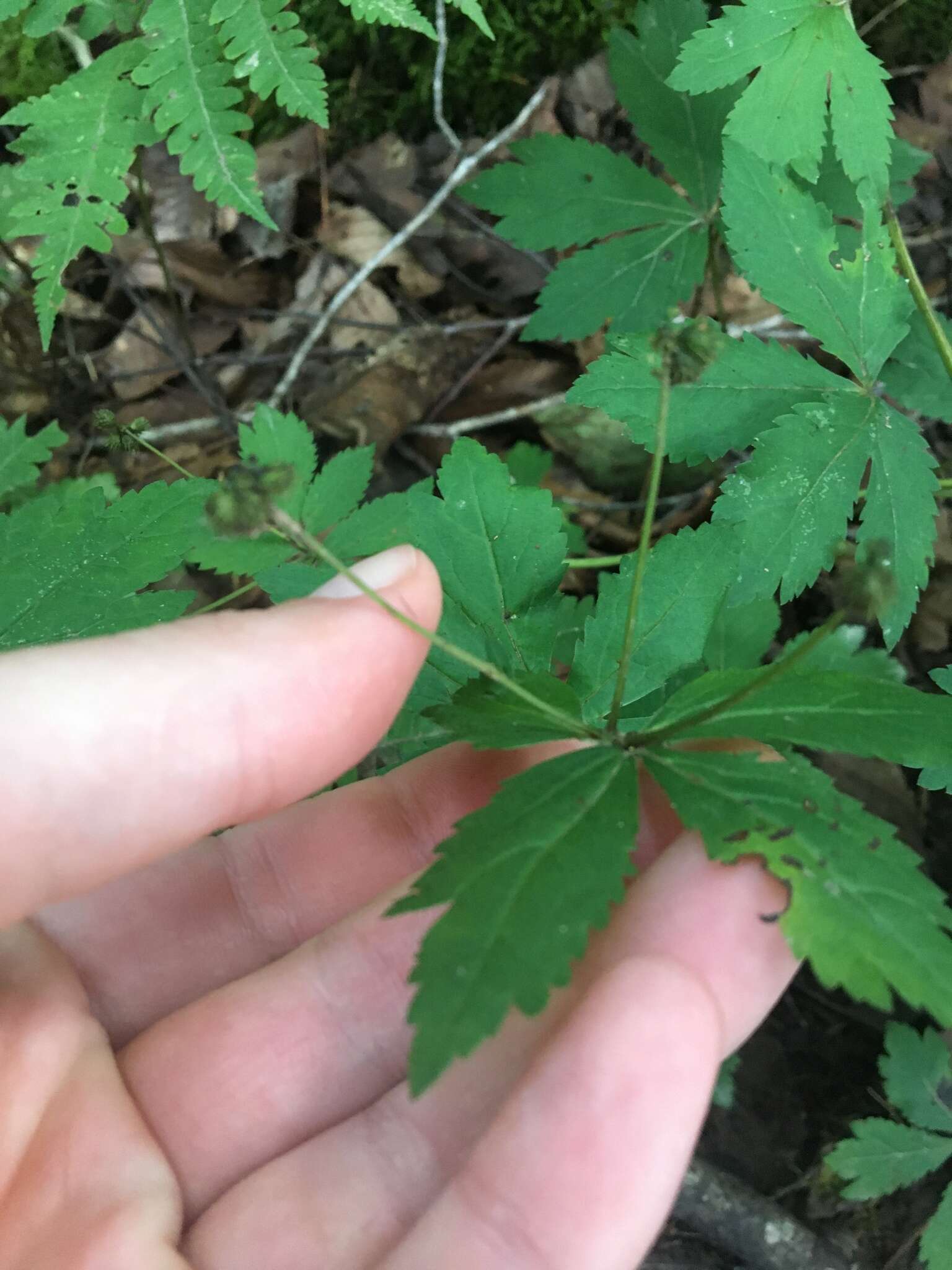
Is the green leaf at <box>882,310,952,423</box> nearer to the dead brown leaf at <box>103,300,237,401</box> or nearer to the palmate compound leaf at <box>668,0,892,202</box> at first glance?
the palmate compound leaf at <box>668,0,892,202</box>

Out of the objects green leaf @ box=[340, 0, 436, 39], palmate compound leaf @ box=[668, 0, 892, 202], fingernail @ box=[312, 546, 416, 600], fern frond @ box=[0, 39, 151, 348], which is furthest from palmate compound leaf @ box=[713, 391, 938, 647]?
fern frond @ box=[0, 39, 151, 348]

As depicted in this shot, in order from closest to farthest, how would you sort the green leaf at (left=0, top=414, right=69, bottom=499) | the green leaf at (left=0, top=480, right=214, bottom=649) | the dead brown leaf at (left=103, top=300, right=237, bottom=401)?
1. the green leaf at (left=0, top=480, right=214, bottom=649)
2. the green leaf at (left=0, top=414, right=69, bottom=499)
3. the dead brown leaf at (left=103, top=300, right=237, bottom=401)

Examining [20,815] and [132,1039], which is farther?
[132,1039]

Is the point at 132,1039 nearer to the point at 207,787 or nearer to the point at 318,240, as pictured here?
the point at 207,787

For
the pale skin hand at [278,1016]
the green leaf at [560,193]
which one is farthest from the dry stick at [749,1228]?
the green leaf at [560,193]

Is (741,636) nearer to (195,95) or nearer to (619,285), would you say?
(619,285)

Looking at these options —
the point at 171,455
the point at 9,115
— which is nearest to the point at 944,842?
the point at 171,455
